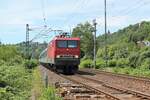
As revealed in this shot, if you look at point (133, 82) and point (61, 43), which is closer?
point (133, 82)

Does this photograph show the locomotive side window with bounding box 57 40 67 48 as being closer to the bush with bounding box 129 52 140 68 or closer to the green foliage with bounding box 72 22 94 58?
the bush with bounding box 129 52 140 68

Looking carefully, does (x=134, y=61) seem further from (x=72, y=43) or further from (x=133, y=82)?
(x=133, y=82)

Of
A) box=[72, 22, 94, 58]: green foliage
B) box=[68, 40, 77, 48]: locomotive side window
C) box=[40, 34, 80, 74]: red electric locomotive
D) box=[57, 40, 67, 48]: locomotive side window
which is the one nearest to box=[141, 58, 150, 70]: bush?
box=[40, 34, 80, 74]: red electric locomotive

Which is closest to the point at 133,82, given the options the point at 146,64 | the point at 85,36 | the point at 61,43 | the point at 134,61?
the point at 61,43

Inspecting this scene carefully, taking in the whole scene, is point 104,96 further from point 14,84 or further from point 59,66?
point 59,66

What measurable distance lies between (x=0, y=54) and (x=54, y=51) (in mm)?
17290

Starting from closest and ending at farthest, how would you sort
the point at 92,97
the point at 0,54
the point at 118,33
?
1. the point at 92,97
2. the point at 0,54
3. the point at 118,33

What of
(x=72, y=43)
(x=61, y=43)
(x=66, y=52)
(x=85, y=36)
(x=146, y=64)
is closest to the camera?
(x=66, y=52)

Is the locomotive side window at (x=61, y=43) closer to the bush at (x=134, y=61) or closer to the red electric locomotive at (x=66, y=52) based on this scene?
the red electric locomotive at (x=66, y=52)

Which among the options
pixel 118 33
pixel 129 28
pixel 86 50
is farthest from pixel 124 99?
pixel 118 33

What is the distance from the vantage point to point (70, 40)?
41.3 m

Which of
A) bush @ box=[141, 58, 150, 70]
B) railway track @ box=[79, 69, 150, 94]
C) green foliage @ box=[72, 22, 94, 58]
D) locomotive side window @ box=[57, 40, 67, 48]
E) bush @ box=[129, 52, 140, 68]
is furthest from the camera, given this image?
green foliage @ box=[72, 22, 94, 58]

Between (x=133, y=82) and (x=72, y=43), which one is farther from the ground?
(x=72, y=43)

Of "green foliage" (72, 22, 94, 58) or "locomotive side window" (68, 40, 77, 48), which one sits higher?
Answer: "green foliage" (72, 22, 94, 58)
